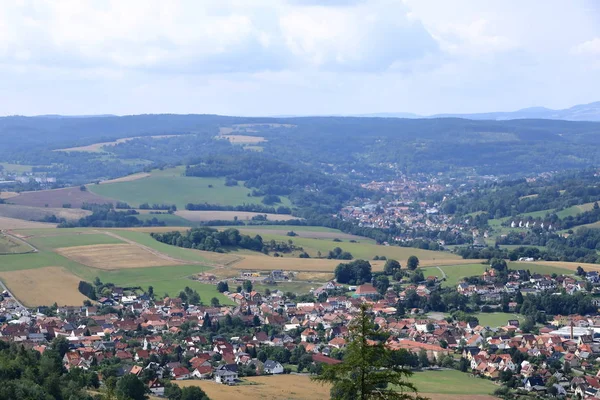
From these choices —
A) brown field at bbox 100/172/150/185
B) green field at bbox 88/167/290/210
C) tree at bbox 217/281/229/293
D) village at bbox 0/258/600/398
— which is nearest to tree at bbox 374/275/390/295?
village at bbox 0/258/600/398

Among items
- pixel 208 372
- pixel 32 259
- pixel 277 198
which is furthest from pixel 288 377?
pixel 277 198

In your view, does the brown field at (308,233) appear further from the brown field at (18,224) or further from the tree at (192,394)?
the tree at (192,394)

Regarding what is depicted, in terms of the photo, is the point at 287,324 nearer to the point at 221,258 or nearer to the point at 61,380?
the point at 221,258

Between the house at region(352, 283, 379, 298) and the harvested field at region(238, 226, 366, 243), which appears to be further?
the harvested field at region(238, 226, 366, 243)

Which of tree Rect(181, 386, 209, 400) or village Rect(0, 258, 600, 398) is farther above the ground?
tree Rect(181, 386, 209, 400)

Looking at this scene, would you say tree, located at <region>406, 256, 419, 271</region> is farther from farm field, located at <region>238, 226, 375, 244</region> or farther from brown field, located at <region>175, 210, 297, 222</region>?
brown field, located at <region>175, 210, 297, 222</region>

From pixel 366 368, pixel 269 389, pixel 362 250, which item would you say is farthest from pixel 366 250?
pixel 366 368
